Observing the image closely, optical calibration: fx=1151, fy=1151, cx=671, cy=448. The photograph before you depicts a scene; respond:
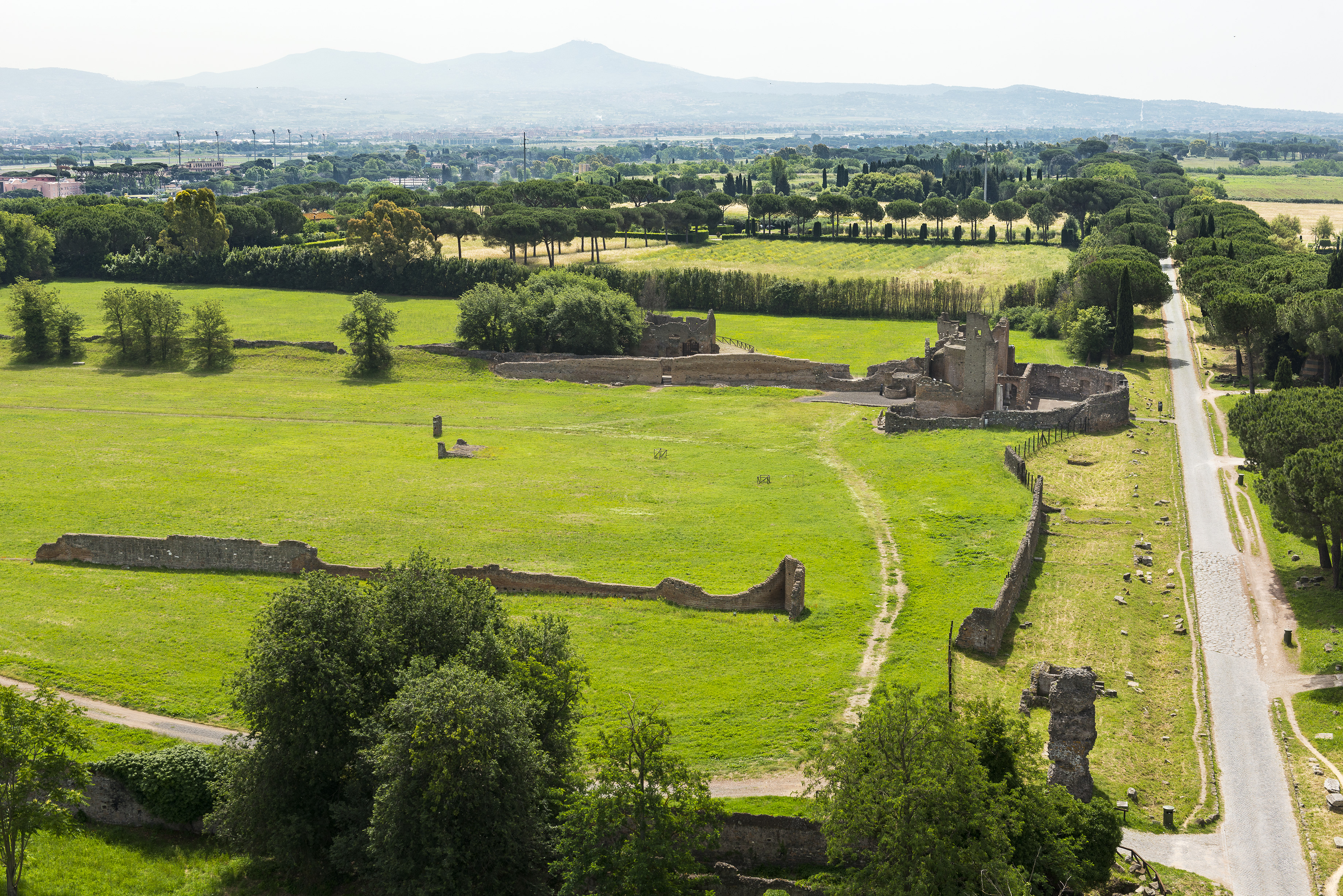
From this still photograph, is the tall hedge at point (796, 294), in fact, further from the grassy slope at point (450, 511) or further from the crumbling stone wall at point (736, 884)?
the crumbling stone wall at point (736, 884)

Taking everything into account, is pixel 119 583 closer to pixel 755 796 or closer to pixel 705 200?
pixel 755 796

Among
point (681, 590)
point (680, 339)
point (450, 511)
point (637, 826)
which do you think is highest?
point (680, 339)

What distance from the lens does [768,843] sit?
84.2ft

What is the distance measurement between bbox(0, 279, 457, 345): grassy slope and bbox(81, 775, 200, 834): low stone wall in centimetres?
6725

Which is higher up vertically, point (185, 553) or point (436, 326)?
point (436, 326)

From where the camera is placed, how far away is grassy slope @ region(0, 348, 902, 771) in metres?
34.6

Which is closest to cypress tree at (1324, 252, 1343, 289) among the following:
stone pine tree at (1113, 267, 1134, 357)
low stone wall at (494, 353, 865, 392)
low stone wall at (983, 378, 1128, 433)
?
stone pine tree at (1113, 267, 1134, 357)

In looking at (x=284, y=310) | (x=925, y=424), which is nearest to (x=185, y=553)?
(x=925, y=424)

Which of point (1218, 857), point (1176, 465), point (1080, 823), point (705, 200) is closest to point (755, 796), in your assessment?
point (1080, 823)

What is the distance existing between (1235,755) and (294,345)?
2954 inches

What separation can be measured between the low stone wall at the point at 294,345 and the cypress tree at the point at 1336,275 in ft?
232

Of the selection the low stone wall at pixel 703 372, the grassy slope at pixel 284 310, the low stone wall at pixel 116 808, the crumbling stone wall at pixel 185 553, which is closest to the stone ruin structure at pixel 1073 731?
the low stone wall at pixel 116 808

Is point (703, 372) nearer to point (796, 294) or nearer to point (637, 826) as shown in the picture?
point (796, 294)

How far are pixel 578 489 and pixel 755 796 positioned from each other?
28113mm
